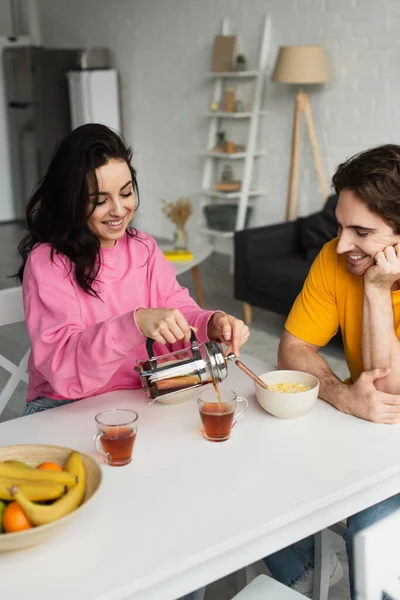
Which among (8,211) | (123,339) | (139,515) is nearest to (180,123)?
(8,211)

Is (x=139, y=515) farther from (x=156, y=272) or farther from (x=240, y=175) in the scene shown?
(x=240, y=175)

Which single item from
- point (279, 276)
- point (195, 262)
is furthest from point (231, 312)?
point (279, 276)

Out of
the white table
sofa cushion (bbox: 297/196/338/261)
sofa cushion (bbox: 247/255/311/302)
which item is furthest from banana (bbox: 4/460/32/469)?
sofa cushion (bbox: 297/196/338/261)

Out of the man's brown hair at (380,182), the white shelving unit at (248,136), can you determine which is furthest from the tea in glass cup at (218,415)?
the white shelving unit at (248,136)

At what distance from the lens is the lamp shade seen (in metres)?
4.62

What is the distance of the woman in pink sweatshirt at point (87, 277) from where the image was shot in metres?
1.60

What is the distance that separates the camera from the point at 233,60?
5648 mm

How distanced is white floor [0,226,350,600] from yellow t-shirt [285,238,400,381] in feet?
2.11

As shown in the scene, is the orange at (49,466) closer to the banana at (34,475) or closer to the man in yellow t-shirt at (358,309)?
the banana at (34,475)

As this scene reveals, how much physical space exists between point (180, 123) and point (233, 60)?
92 centimetres

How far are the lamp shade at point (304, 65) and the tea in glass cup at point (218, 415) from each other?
3.58 m

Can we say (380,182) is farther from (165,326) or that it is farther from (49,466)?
(49,466)

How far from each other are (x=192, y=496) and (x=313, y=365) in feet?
1.92

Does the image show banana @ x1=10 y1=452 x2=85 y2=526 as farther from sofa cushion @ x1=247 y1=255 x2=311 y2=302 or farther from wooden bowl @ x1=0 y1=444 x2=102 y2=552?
sofa cushion @ x1=247 y1=255 x2=311 y2=302
